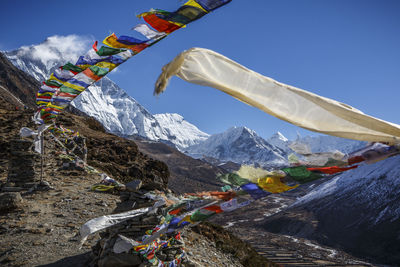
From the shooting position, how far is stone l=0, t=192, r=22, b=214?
24.4 ft

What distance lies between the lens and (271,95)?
2357 mm

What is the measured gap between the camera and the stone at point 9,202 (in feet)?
24.4

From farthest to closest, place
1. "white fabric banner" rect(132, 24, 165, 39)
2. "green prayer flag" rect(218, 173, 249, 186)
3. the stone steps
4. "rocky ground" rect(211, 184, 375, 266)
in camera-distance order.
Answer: "rocky ground" rect(211, 184, 375, 266)
the stone steps
"white fabric banner" rect(132, 24, 165, 39)
"green prayer flag" rect(218, 173, 249, 186)

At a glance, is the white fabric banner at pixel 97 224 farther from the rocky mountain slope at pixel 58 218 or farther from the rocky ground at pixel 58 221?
the rocky ground at pixel 58 221

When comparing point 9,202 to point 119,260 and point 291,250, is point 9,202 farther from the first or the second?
point 291,250

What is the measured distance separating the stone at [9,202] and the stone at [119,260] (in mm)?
4774

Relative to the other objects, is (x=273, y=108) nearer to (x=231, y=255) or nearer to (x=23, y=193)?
(x=231, y=255)

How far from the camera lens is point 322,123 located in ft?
7.64

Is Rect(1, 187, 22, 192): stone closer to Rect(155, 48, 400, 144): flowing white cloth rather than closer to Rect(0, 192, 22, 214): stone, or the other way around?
Rect(0, 192, 22, 214): stone

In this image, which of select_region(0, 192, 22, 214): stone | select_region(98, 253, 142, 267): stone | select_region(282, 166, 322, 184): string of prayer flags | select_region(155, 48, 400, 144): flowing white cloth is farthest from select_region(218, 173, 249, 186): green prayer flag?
select_region(0, 192, 22, 214): stone

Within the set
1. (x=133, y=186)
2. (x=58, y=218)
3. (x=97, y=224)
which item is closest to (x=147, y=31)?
(x=97, y=224)

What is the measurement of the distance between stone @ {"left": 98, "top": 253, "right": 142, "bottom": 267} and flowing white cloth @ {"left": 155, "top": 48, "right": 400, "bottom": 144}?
10.9 feet

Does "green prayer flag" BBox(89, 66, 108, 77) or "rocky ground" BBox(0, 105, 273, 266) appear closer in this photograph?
"green prayer flag" BBox(89, 66, 108, 77)

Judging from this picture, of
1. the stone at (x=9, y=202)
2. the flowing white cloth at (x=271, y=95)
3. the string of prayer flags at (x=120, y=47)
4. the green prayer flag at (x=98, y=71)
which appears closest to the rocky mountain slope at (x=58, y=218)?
the stone at (x=9, y=202)
